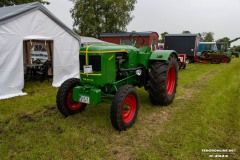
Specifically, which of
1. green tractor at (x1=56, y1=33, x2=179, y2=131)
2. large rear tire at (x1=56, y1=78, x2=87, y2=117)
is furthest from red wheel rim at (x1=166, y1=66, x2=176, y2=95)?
large rear tire at (x1=56, y1=78, x2=87, y2=117)

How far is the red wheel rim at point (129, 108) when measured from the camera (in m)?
3.88

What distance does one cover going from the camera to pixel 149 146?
3.28 m

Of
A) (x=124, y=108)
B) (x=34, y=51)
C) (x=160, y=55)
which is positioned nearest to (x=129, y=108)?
(x=124, y=108)

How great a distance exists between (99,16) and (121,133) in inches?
1002

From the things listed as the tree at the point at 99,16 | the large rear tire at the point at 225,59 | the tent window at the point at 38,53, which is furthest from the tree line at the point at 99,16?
the tent window at the point at 38,53

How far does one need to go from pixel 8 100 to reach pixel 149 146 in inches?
169

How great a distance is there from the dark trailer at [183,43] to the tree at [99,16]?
1156 cm

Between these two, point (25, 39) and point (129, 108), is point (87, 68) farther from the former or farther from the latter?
point (25, 39)

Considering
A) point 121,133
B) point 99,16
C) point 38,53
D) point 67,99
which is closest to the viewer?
point 121,133

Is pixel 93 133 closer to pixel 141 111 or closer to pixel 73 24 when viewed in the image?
pixel 141 111

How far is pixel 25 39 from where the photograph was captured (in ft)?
21.6

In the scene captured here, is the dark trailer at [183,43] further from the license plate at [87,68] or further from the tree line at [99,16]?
the license plate at [87,68]

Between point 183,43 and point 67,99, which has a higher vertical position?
point 183,43

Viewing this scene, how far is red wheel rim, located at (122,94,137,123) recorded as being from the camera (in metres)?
3.88
